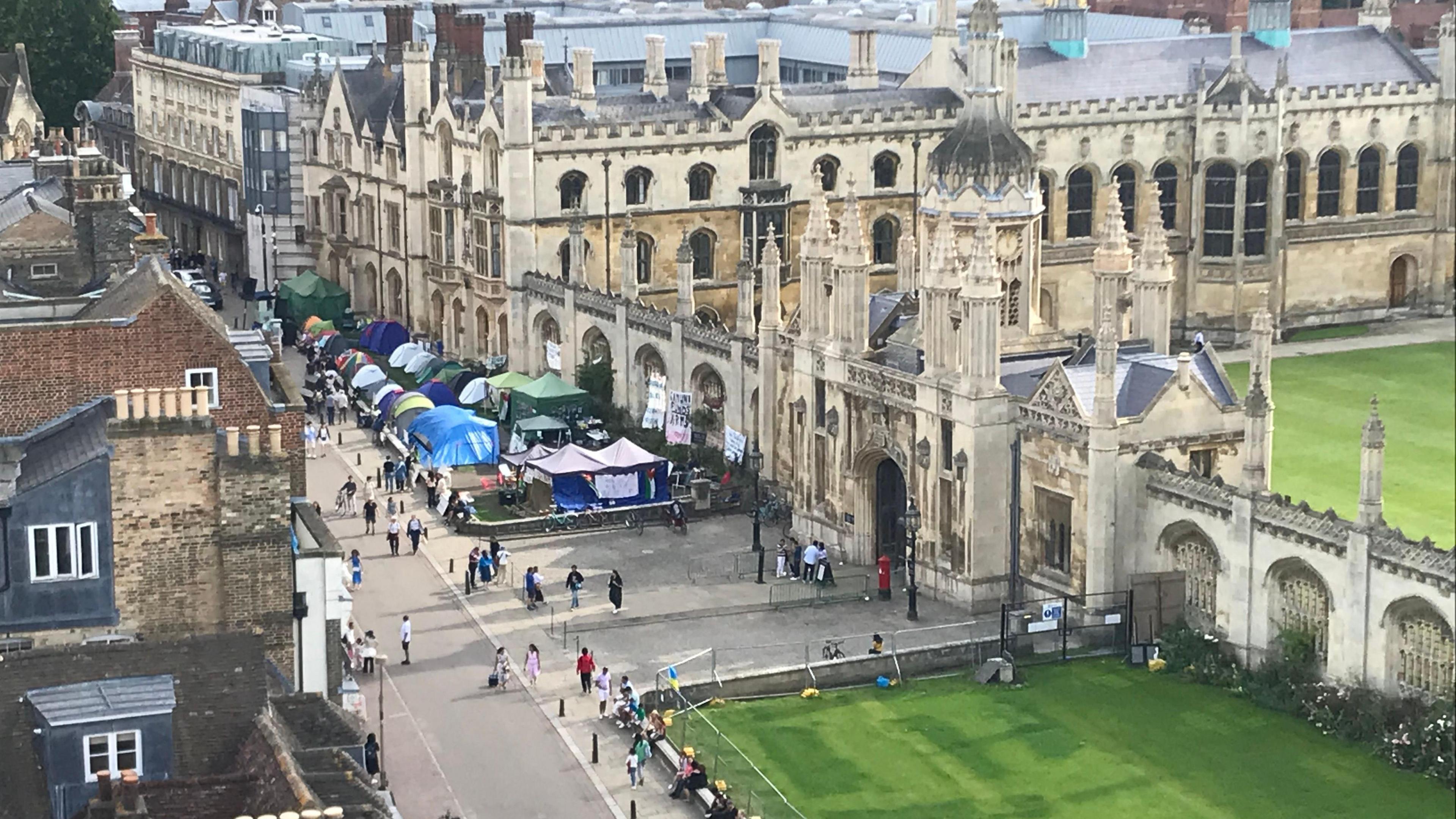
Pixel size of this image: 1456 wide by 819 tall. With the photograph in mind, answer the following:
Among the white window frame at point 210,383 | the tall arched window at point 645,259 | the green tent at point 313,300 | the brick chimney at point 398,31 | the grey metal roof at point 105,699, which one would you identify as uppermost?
the brick chimney at point 398,31

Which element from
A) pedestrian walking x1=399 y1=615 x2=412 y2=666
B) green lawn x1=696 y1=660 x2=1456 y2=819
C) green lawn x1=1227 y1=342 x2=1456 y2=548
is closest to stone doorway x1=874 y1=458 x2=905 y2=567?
green lawn x1=696 y1=660 x2=1456 y2=819

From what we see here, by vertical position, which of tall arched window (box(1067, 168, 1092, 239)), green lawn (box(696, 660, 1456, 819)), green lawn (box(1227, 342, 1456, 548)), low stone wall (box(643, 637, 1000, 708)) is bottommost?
green lawn (box(696, 660, 1456, 819))

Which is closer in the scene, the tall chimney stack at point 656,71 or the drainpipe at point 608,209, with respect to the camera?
the drainpipe at point 608,209

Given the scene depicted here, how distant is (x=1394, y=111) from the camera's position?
107312mm

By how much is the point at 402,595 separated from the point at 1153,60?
174 feet

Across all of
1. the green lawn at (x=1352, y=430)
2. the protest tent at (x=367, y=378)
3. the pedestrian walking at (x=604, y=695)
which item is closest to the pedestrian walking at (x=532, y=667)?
the pedestrian walking at (x=604, y=695)

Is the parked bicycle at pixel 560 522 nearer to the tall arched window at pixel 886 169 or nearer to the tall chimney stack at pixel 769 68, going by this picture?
the tall chimney stack at pixel 769 68

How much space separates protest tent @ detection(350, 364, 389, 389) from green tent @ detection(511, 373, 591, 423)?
7742 mm

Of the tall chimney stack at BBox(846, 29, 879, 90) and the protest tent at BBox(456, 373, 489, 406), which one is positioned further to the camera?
the tall chimney stack at BBox(846, 29, 879, 90)

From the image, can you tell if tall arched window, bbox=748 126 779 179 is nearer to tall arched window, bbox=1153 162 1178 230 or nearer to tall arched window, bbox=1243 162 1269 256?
tall arched window, bbox=1153 162 1178 230

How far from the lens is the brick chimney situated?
10769 centimetres

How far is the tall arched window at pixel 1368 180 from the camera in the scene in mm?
107625

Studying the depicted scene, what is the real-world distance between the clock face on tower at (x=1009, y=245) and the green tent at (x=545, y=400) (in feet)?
70.2

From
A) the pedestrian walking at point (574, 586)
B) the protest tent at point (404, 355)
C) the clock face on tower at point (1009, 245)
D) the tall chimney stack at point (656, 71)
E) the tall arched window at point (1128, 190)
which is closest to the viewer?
the pedestrian walking at point (574, 586)
